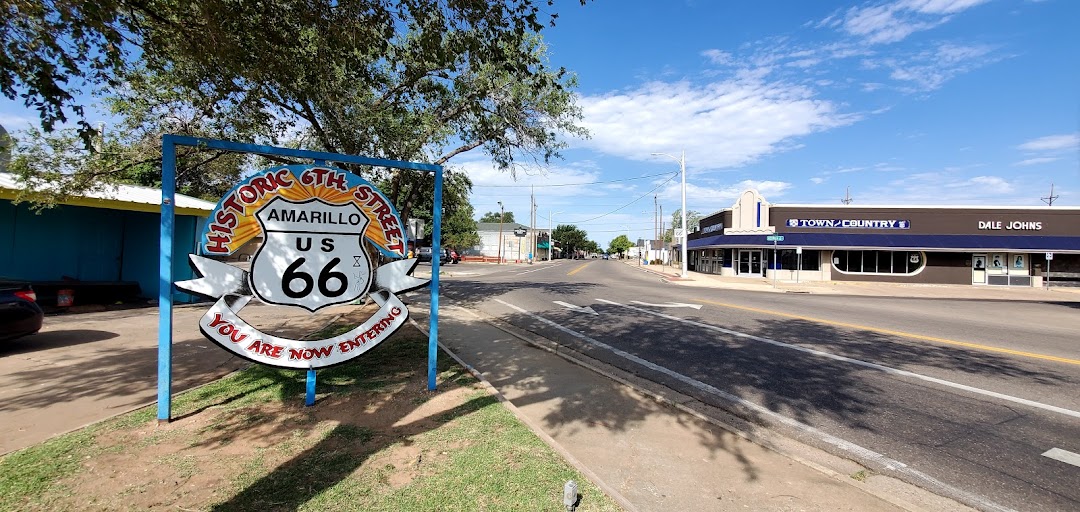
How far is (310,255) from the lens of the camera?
4.58 meters

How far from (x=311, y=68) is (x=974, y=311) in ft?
65.3

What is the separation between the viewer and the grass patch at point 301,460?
3.01 meters

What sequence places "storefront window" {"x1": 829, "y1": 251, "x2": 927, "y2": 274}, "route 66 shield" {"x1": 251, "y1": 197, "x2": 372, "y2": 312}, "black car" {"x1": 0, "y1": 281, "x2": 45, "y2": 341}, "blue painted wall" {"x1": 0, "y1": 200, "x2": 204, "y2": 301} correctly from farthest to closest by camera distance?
"storefront window" {"x1": 829, "y1": 251, "x2": 927, "y2": 274} < "blue painted wall" {"x1": 0, "y1": 200, "x2": 204, "y2": 301} < "black car" {"x1": 0, "y1": 281, "x2": 45, "y2": 341} < "route 66 shield" {"x1": 251, "y1": 197, "x2": 372, "y2": 312}

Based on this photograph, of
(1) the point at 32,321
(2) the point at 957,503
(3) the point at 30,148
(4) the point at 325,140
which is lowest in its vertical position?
(2) the point at 957,503

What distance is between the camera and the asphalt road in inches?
155

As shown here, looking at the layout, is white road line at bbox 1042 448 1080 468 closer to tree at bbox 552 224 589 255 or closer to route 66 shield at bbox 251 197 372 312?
route 66 shield at bbox 251 197 372 312

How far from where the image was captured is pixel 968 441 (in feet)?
14.4

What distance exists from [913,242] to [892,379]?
2985 centimetres

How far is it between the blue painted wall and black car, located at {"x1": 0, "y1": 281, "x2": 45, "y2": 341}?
6052mm

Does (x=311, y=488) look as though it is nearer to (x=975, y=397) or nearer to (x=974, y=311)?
(x=975, y=397)

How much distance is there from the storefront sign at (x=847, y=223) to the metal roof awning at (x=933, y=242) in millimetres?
736

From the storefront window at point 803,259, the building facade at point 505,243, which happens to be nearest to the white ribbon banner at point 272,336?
the storefront window at point 803,259

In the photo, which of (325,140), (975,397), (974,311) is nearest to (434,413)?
(975,397)

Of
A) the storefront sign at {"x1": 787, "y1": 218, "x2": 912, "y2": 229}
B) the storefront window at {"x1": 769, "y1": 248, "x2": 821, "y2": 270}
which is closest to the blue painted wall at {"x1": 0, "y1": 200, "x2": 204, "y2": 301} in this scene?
the storefront window at {"x1": 769, "y1": 248, "x2": 821, "y2": 270}
